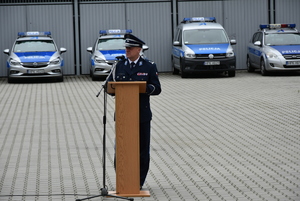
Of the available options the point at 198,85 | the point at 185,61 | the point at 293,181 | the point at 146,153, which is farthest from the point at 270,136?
the point at 185,61

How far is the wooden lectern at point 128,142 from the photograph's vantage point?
25.0 feet

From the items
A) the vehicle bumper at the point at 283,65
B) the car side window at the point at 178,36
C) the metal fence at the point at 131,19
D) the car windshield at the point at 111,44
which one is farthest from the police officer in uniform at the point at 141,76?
the metal fence at the point at 131,19

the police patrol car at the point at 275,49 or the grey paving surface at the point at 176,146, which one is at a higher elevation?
the police patrol car at the point at 275,49

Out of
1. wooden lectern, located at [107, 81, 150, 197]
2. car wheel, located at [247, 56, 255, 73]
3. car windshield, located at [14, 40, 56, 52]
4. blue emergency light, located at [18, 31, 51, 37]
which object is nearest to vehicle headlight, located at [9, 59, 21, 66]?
car windshield, located at [14, 40, 56, 52]

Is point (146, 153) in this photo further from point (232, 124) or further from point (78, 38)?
point (78, 38)

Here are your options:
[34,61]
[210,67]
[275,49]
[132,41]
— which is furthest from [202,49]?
[132,41]

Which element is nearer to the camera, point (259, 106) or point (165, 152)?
point (165, 152)

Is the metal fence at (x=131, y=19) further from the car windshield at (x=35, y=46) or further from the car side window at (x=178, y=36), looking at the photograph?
the car windshield at (x=35, y=46)

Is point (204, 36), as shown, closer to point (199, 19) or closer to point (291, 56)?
point (199, 19)

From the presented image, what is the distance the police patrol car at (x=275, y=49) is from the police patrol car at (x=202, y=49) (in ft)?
3.66

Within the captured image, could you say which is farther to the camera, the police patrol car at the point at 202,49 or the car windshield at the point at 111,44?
the car windshield at the point at 111,44

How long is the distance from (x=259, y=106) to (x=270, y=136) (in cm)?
477

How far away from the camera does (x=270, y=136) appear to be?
479 inches

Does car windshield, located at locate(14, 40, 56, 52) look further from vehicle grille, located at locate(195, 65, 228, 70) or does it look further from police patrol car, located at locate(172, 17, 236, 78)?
vehicle grille, located at locate(195, 65, 228, 70)
